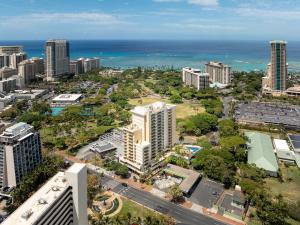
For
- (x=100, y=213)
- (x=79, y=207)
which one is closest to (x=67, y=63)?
(x=100, y=213)

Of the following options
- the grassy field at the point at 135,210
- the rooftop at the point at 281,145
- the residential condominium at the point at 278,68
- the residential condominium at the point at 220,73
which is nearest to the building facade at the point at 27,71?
the residential condominium at the point at 220,73

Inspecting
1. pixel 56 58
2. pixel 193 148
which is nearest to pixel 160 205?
pixel 193 148

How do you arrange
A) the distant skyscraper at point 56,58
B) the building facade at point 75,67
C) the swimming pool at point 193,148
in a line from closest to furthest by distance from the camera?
the swimming pool at point 193,148 < the distant skyscraper at point 56,58 < the building facade at point 75,67

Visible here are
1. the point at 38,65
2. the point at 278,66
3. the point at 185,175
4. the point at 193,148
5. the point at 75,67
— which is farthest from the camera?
the point at 75,67

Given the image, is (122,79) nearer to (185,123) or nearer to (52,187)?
(185,123)

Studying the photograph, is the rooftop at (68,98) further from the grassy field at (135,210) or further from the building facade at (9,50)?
the building facade at (9,50)

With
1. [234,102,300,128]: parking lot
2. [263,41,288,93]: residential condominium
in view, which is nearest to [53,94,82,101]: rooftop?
[234,102,300,128]: parking lot

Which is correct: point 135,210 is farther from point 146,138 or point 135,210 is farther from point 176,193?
point 146,138
